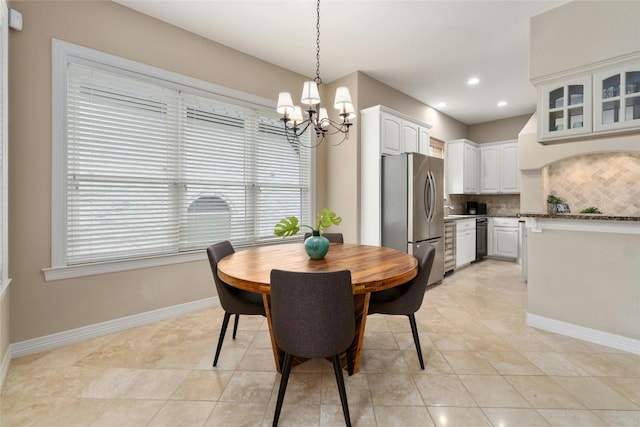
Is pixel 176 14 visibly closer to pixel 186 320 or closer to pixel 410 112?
pixel 186 320

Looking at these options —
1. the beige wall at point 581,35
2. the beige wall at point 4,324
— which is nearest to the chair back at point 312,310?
the beige wall at point 4,324

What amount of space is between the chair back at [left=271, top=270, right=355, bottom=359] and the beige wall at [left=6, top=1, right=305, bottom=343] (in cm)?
203

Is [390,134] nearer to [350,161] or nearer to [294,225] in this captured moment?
[350,161]

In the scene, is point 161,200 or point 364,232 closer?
point 161,200

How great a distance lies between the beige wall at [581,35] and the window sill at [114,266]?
387 centimetres

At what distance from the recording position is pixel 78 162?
7.92ft

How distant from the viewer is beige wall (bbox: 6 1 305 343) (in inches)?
85.2

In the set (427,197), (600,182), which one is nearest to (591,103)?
(600,182)

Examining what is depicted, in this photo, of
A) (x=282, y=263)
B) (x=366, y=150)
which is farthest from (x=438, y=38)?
(x=282, y=263)

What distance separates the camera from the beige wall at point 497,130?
5.88m

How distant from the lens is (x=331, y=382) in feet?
6.07

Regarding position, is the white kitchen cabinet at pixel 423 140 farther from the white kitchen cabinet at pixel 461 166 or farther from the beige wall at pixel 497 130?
the beige wall at pixel 497 130

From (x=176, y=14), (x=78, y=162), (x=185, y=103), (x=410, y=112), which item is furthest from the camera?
(x=410, y=112)

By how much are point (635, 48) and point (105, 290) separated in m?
4.81
